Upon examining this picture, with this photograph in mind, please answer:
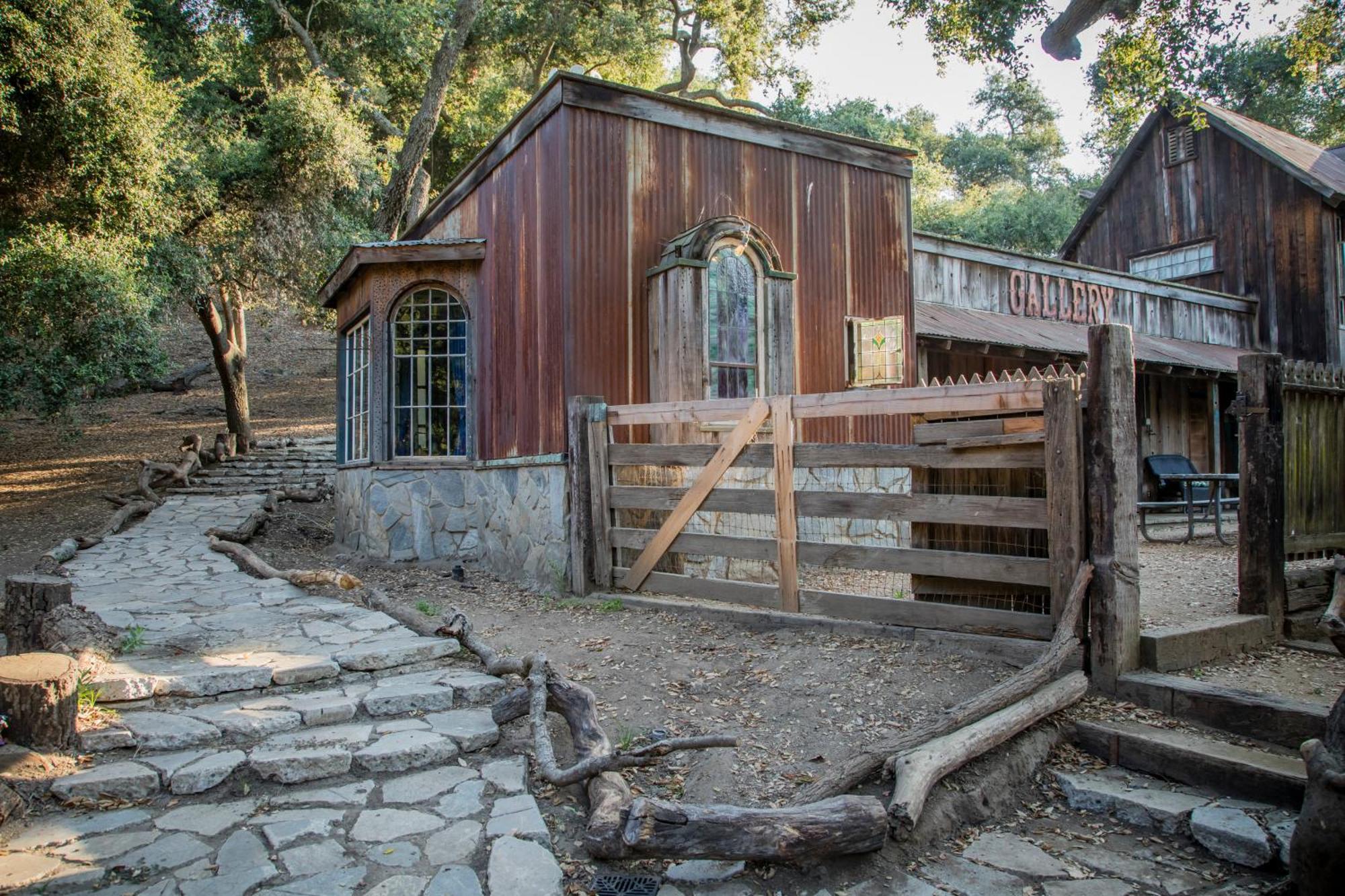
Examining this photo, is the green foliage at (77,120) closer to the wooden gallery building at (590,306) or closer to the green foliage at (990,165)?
the wooden gallery building at (590,306)

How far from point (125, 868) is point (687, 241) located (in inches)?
264

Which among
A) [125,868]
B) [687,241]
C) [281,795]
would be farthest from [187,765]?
[687,241]

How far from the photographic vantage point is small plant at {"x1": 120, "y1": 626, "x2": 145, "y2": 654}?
5.07 metres

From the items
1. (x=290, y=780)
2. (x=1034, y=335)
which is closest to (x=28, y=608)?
(x=290, y=780)

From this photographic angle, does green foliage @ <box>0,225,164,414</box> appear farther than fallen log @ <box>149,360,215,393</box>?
No

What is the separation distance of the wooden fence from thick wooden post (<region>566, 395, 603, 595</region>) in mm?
4694

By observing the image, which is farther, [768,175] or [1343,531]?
[768,175]

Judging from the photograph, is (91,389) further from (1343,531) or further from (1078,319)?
(1078,319)

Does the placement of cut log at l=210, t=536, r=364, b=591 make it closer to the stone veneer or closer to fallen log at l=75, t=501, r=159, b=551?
the stone veneer

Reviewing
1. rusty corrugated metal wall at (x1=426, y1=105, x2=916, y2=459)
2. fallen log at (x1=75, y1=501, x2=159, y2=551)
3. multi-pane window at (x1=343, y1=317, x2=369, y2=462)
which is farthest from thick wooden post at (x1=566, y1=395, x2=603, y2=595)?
fallen log at (x1=75, y1=501, x2=159, y2=551)

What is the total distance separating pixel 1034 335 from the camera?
43.5 ft

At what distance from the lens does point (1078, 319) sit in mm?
15516

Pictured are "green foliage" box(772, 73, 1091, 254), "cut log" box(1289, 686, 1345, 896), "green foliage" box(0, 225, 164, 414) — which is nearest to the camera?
"cut log" box(1289, 686, 1345, 896)

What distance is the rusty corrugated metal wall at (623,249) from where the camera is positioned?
8.21 metres
